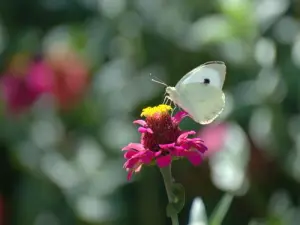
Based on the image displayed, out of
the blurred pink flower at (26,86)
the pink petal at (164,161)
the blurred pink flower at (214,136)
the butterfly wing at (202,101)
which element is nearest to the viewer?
the pink petal at (164,161)

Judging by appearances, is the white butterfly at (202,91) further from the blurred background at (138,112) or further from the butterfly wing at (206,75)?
the blurred background at (138,112)

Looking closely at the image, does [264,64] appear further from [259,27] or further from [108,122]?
[108,122]

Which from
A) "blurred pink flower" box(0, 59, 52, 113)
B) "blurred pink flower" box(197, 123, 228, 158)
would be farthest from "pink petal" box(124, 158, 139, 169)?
"blurred pink flower" box(0, 59, 52, 113)

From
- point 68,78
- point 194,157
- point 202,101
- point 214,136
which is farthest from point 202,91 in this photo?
point 68,78

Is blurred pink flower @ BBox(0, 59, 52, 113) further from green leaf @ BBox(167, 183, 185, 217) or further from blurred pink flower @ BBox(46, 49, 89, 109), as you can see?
green leaf @ BBox(167, 183, 185, 217)

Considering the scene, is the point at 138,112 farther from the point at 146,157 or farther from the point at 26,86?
the point at 146,157

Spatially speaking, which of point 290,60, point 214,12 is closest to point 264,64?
point 290,60

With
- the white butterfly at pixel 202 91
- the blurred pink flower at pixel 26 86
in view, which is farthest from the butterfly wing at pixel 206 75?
the blurred pink flower at pixel 26 86
